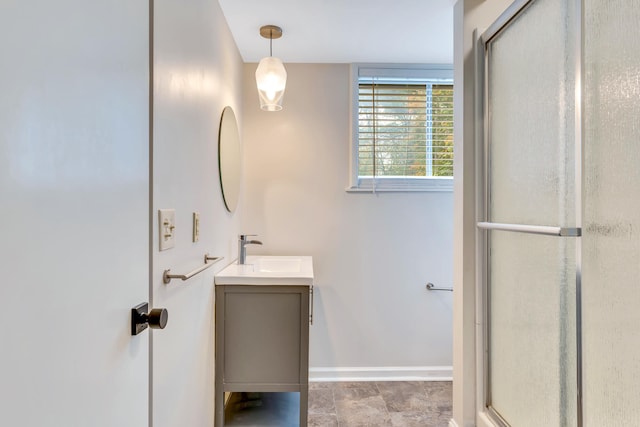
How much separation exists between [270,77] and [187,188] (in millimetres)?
988

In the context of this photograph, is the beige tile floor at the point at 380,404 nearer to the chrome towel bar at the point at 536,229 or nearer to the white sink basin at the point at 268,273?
the white sink basin at the point at 268,273

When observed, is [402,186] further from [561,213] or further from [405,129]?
[561,213]

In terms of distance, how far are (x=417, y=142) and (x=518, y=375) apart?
5.43 ft

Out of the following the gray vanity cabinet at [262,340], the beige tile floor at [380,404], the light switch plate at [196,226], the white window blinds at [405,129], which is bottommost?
the beige tile floor at [380,404]

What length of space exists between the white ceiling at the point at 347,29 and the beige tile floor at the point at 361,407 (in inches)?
87.9

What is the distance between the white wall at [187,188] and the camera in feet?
3.40

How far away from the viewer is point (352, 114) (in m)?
2.53

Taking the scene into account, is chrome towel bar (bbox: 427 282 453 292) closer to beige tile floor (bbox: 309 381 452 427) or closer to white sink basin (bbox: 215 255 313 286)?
beige tile floor (bbox: 309 381 452 427)

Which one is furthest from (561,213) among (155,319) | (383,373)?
(383,373)

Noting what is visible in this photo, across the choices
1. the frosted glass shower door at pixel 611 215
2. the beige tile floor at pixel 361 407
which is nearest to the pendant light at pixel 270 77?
the frosted glass shower door at pixel 611 215
